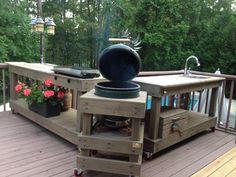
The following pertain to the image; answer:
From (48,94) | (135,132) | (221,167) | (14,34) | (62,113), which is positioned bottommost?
(221,167)

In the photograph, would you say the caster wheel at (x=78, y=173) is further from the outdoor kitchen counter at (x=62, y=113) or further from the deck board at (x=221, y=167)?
the deck board at (x=221, y=167)

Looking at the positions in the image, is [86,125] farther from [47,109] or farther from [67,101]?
[67,101]

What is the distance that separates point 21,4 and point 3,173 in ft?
36.2

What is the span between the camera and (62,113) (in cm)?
322

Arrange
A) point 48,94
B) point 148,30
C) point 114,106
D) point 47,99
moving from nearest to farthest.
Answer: point 114,106
point 48,94
point 47,99
point 148,30

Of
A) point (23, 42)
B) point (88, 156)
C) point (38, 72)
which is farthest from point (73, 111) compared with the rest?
point (23, 42)

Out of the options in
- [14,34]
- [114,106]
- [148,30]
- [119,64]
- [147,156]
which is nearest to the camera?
[114,106]

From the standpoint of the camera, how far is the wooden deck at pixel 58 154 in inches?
86.4

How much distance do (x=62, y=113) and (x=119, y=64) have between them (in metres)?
1.39

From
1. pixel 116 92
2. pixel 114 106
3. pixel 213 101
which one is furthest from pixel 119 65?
pixel 213 101

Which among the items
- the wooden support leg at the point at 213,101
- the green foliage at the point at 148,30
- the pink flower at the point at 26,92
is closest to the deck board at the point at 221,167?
the wooden support leg at the point at 213,101

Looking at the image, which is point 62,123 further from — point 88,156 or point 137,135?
point 137,135

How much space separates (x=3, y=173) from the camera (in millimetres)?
2064

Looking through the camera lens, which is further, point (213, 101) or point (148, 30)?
point (148, 30)
